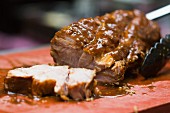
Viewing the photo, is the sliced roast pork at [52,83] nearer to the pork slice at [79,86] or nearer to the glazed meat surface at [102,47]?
the pork slice at [79,86]

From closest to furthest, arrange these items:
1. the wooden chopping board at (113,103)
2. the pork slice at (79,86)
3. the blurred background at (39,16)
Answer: the wooden chopping board at (113,103), the pork slice at (79,86), the blurred background at (39,16)

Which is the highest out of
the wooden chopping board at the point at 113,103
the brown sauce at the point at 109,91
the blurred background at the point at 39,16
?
the blurred background at the point at 39,16

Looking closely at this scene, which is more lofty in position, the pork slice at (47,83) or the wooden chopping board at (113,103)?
the pork slice at (47,83)

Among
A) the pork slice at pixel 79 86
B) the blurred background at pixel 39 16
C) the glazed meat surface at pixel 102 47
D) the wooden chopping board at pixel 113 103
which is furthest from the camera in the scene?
the blurred background at pixel 39 16

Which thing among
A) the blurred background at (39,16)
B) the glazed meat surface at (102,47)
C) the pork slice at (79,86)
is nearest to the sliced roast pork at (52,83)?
the pork slice at (79,86)

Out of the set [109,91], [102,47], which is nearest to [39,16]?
[102,47]

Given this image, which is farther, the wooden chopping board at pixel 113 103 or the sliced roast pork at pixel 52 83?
the sliced roast pork at pixel 52 83
